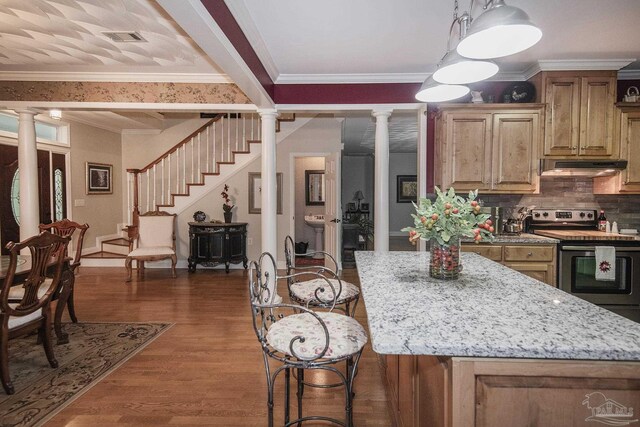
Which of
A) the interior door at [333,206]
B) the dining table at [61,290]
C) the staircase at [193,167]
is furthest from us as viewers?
the staircase at [193,167]

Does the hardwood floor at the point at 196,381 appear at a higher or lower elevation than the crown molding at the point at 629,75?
lower

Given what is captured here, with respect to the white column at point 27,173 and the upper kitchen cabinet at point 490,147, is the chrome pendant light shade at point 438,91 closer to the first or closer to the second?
the upper kitchen cabinet at point 490,147

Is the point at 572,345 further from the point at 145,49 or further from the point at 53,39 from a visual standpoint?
the point at 53,39

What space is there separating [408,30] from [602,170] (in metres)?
2.52

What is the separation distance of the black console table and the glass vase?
456cm

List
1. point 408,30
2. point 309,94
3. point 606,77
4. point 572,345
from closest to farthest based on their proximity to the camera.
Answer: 1. point 572,345
2. point 408,30
3. point 606,77
4. point 309,94

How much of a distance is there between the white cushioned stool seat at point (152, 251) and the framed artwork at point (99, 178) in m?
2.14

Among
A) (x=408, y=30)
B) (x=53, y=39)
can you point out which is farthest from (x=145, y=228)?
(x=408, y=30)

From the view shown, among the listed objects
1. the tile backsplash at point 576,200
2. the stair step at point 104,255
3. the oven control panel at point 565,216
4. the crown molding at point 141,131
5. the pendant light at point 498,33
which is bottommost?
the stair step at point 104,255

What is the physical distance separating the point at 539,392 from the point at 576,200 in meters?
3.85

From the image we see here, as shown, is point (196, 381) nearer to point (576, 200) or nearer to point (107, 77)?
point (107, 77)

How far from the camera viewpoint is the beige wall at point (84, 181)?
6.61 m

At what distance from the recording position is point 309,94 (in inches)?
167

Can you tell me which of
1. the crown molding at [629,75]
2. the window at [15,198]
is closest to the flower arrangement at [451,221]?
the crown molding at [629,75]
